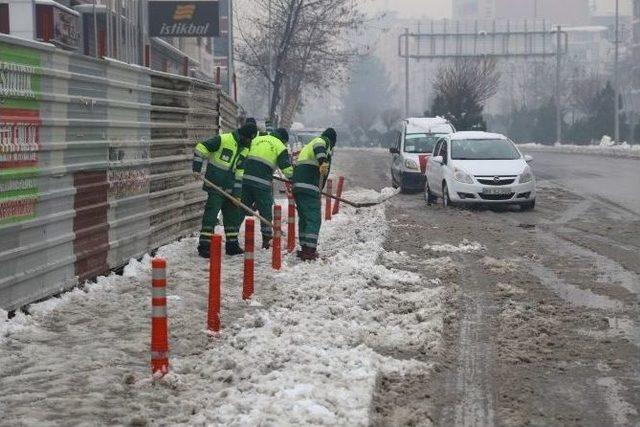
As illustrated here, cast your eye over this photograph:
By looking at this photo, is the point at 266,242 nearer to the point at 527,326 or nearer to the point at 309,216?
the point at 309,216

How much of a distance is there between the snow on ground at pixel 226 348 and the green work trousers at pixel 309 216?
990 mm

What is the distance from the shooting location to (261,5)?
144 ft

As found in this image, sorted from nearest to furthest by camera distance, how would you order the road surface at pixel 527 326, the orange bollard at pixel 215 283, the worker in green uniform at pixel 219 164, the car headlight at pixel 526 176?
1. the road surface at pixel 527 326
2. the orange bollard at pixel 215 283
3. the worker in green uniform at pixel 219 164
4. the car headlight at pixel 526 176

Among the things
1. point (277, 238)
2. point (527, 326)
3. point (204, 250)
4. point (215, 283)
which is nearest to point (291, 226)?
point (204, 250)

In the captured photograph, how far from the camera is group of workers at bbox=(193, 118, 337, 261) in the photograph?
13.2 meters

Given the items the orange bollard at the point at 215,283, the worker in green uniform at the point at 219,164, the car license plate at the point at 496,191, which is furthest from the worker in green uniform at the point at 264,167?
the car license plate at the point at 496,191

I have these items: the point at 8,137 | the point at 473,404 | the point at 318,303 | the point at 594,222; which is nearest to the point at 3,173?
the point at 8,137

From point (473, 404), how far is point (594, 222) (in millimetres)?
12770

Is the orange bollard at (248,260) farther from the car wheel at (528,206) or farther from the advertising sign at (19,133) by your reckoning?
the car wheel at (528,206)

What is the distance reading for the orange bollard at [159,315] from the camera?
679 cm

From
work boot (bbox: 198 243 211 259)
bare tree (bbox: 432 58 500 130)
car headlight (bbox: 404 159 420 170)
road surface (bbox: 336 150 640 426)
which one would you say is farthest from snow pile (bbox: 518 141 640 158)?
work boot (bbox: 198 243 211 259)

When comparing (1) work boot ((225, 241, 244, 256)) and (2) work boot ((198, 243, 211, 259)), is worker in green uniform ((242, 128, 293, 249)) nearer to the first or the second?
(1) work boot ((225, 241, 244, 256))

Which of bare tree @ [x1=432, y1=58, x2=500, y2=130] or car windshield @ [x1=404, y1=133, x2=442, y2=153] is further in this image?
bare tree @ [x1=432, y1=58, x2=500, y2=130]

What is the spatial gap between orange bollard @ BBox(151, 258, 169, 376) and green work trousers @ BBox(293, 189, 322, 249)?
6.38 m
